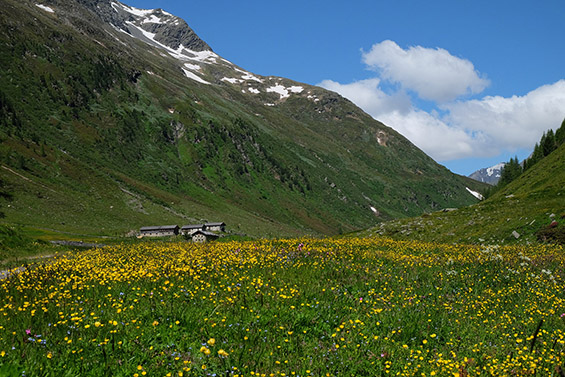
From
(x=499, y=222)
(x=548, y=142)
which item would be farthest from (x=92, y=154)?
(x=548, y=142)

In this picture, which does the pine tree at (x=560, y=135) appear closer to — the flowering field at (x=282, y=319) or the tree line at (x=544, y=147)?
the tree line at (x=544, y=147)

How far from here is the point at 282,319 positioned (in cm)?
770

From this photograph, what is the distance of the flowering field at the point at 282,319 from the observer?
18.9 ft

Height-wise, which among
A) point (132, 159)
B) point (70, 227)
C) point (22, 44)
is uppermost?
point (22, 44)

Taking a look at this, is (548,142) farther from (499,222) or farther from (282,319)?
(282,319)

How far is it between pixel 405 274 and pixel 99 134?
16731cm


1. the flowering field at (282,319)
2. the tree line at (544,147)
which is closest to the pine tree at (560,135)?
the tree line at (544,147)

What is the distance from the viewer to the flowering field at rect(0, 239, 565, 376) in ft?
18.9

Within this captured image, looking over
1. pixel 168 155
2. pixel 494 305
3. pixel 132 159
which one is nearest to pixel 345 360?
pixel 494 305

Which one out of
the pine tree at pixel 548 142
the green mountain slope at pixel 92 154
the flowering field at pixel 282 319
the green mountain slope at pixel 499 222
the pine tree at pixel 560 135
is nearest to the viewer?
the flowering field at pixel 282 319

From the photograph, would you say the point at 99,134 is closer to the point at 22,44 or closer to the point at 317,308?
the point at 22,44

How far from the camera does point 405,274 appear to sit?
39.5 ft

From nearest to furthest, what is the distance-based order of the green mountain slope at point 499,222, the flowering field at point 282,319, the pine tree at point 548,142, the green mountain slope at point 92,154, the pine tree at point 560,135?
the flowering field at point 282,319, the green mountain slope at point 499,222, the pine tree at point 560,135, the green mountain slope at point 92,154, the pine tree at point 548,142

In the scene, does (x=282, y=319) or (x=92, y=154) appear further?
(x=92, y=154)
